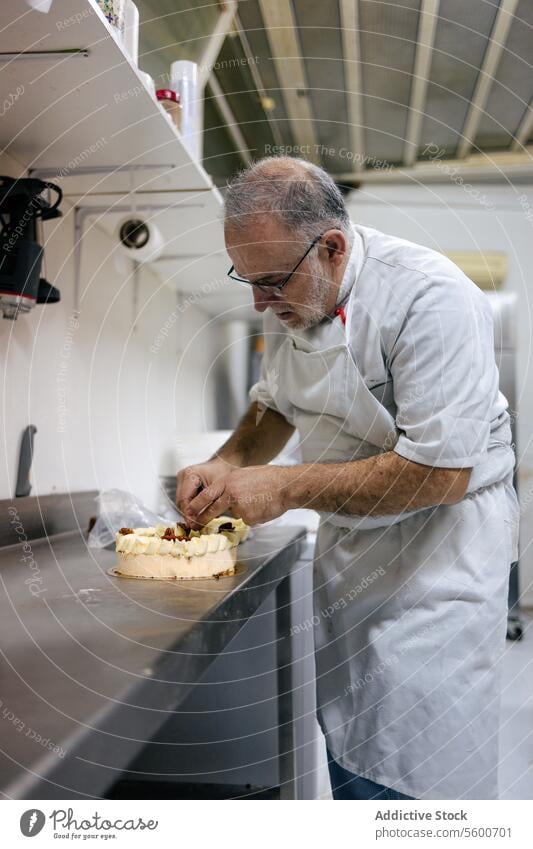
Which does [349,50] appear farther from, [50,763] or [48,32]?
[50,763]

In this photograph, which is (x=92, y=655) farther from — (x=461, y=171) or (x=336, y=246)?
(x=461, y=171)

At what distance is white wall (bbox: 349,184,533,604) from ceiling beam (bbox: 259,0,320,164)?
0.97 ft

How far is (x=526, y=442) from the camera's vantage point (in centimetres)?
144

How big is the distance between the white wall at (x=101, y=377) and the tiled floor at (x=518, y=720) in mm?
747

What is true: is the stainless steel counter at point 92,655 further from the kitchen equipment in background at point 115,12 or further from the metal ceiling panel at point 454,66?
the metal ceiling panel at point 454,66

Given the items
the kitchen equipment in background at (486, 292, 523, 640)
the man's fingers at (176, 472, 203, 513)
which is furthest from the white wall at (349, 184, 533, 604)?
the man's fingers at (176, 472, 203, 513)

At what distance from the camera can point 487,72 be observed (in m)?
1.47

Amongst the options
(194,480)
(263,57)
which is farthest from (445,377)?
(263,57)

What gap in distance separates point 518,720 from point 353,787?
0.27 m

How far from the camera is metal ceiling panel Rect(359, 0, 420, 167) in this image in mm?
1285

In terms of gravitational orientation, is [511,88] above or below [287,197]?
above

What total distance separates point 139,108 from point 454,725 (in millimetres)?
856

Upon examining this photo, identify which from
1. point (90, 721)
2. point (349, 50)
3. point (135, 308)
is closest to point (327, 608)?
point (90, 721)

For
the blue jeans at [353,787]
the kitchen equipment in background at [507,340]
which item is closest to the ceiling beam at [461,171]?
the kitchen equipment in background at [507,340]
